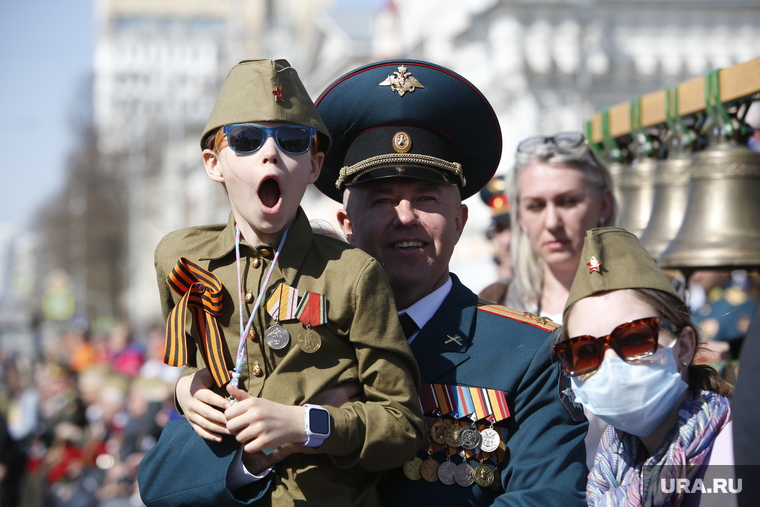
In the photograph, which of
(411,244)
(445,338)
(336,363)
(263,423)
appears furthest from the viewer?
(411,244)

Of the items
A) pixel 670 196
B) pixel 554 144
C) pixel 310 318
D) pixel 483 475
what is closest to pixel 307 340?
pixel 310 318

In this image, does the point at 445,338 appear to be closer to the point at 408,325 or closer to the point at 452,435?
the point at 408,325

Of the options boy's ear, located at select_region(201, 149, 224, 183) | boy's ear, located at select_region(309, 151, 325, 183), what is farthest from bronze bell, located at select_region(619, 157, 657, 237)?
boy's ear, located at select_region(201, 149, 224, 183)

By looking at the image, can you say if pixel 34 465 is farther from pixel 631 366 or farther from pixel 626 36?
pixel 626 36

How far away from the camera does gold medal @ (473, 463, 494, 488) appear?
282cm

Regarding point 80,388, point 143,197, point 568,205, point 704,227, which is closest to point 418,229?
point 568,205

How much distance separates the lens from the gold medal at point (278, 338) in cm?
251

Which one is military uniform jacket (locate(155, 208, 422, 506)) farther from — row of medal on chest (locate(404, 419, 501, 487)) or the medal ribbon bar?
row of medal on chest (locate(404, 419, 501, 487))

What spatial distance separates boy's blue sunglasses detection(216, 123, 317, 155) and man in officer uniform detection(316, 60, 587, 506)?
0.67 meters

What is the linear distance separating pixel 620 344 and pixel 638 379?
10 cm

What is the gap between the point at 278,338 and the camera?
2520mm

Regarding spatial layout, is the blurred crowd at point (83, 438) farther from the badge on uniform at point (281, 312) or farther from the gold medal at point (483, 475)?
the badge on uniform at point (281, 312)

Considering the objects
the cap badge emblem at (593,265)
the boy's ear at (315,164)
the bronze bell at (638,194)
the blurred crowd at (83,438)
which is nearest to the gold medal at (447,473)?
the cap badge emblem at (593,265)

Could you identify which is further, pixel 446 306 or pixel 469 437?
pixel 446 306
